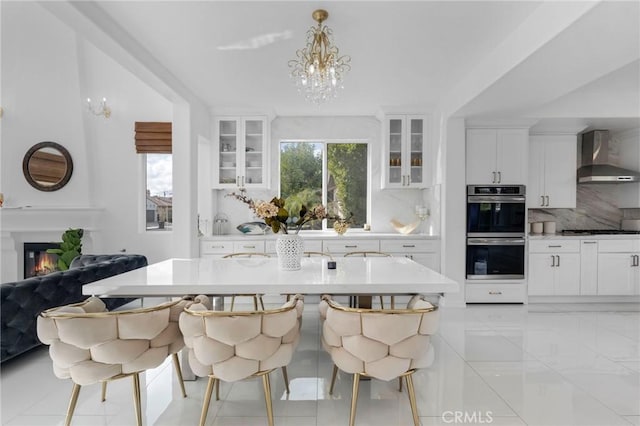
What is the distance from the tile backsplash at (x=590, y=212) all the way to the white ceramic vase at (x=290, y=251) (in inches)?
161

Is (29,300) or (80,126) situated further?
(80,126)

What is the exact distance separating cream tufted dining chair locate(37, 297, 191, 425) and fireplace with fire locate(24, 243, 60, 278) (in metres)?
4.12

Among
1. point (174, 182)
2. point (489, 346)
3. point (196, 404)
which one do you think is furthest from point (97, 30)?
point (489, 346)

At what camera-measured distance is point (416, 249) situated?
4.30 m

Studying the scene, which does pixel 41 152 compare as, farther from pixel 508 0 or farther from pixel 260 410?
pixel 508 0

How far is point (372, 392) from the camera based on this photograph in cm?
221

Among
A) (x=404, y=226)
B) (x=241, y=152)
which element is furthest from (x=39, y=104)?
(x=404, y=226)

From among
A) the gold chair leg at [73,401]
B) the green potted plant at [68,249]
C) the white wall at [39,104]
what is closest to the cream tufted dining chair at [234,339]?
the gold chair leg at [73,401]

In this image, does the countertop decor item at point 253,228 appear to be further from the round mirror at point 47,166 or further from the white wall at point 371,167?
the round mirror at point 47,166

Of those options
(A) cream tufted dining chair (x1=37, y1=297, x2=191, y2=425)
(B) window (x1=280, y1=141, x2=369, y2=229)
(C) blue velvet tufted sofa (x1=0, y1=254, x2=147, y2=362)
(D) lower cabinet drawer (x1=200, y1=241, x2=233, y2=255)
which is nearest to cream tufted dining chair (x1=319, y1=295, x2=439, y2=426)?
(A) cream tufted dining chair (x1=37, y1=297, x2=191, y2=425)

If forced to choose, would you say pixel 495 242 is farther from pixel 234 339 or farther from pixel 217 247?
pixel 234 339

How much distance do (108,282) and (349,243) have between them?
288 cm

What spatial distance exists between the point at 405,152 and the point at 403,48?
72.6 inches

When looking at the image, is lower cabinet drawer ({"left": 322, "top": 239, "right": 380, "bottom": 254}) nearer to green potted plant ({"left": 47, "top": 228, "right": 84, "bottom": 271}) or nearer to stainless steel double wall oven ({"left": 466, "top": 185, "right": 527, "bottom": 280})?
stainless steel double wall oven ({"left": 466, "top": 185, "right": 527, "bottom": 280})
